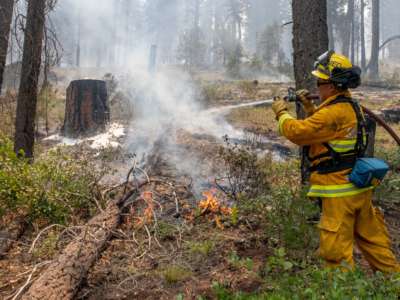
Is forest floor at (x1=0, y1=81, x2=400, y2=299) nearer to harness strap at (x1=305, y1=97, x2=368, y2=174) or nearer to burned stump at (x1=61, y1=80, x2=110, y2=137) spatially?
harness strap at (x1=305, y1=97, x2=368, y2=174)

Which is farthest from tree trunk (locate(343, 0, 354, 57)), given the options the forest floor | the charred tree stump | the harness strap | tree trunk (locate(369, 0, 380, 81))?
the charred tree stump

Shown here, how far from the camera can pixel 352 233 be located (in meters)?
3.12

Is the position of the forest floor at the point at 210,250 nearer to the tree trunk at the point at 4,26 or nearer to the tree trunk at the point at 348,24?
the tree trunk at the point at 4,26

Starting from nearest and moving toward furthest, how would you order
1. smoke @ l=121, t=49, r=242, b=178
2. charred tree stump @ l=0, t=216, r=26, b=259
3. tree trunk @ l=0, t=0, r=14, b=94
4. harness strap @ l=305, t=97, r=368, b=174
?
harness strap @ l=305, t=97, r=368, b=174
charred tree stump @ l=0, t=216, r=26, b=259
tree trunk @ l=0, t=0, r=14, b=94
smoke @ l=121, t=49, r=242, b=178

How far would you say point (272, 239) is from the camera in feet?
14.0

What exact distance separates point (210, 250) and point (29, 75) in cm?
479

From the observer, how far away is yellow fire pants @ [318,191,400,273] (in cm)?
304

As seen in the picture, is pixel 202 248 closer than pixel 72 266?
No

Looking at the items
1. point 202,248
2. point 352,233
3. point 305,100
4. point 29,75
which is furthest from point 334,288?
point 29,75

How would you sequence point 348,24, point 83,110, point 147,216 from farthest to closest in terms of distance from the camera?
point 348,24, point 83,110, point 147,216

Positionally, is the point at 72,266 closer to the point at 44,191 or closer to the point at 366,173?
the point at 44,191

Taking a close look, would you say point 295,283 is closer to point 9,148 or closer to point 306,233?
point 306,233

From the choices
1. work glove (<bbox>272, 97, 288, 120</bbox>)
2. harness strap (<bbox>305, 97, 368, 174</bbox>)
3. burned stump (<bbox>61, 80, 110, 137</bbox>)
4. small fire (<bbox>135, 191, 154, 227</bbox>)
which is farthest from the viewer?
burned stump (<bbox>61, 80, 110, 137</bbox>)

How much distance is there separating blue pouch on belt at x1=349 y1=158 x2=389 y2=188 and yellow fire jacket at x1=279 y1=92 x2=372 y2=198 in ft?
0.23
